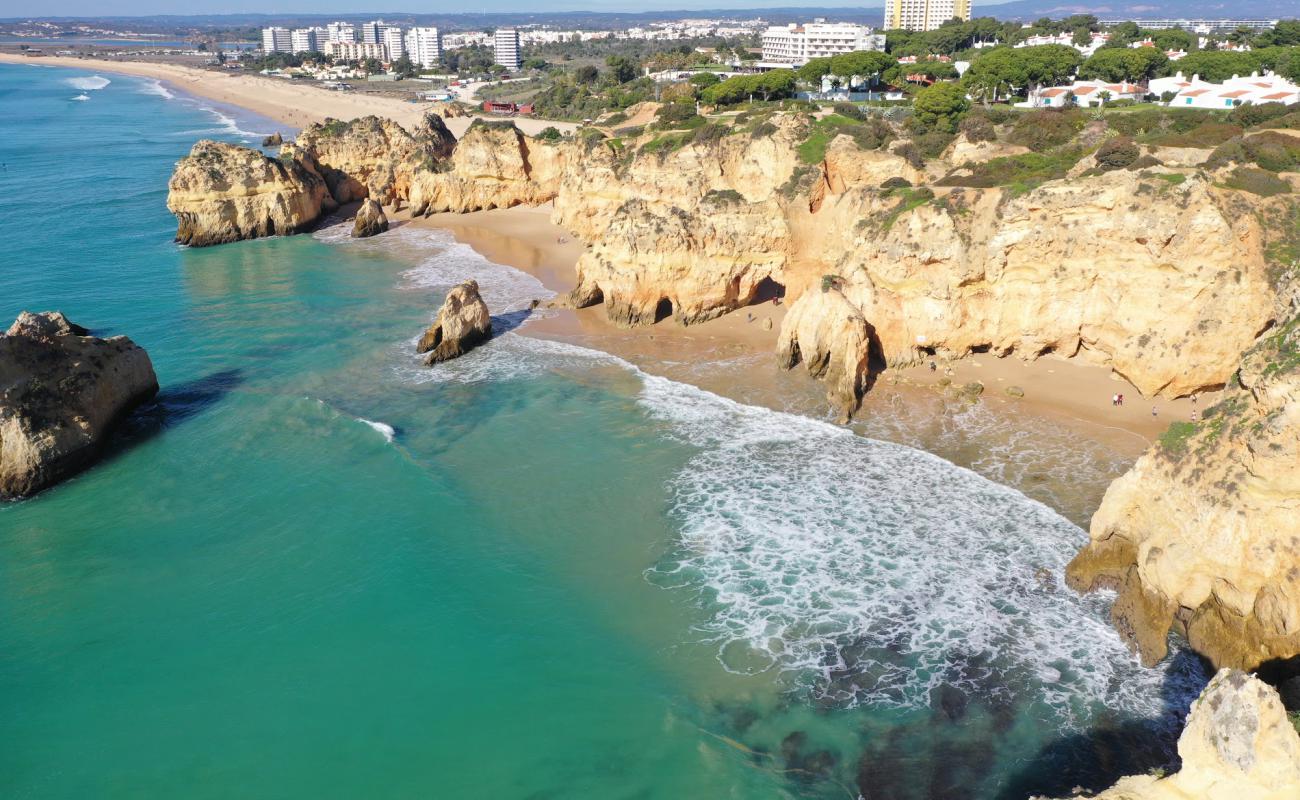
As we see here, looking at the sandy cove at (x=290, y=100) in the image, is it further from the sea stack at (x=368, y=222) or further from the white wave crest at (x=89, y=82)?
the sea stack at (x=368, y=222)

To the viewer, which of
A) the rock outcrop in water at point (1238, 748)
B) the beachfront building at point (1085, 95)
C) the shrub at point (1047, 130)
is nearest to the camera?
the rock outcrop in water at point (1238, 748)

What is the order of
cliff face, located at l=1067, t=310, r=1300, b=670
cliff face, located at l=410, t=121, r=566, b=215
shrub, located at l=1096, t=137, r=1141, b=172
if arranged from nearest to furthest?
cliff face, located at l=1067, t=310, r=1300, b=670 → shrub, located at l=1096, t=137, r=1141, b=172 → cliff face, located at l=410, t=121, r=566, b=215

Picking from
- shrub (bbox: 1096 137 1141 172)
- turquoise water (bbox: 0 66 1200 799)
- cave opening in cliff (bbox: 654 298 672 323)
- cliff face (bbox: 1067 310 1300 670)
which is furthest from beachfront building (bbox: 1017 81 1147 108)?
cliff face (bbox: 1067 310 1300 670)

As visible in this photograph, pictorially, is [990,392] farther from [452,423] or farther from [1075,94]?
[1075,94]

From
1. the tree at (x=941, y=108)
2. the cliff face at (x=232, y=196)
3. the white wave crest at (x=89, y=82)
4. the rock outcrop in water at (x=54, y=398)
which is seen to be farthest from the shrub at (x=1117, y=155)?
the white wave crest at (x=89, y=82)

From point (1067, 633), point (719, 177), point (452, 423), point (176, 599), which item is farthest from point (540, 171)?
point (1067, 633)

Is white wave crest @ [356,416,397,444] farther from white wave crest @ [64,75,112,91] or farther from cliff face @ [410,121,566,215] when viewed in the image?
white wave crest @ [64,75,112,91]
